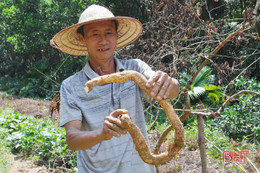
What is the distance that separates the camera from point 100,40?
168 cm

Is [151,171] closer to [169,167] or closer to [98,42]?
[98,42]

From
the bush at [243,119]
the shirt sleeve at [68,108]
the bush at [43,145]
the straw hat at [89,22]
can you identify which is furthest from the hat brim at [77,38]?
the bush at [243,119]

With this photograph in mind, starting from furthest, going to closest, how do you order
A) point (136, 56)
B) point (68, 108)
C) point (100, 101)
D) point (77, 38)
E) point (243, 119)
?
point (243, 119)
point (136, 56)
point (77, 38)
point (100, 101)
point (68, 108)

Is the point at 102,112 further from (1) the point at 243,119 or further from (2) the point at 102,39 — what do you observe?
(1) the point at 243,119

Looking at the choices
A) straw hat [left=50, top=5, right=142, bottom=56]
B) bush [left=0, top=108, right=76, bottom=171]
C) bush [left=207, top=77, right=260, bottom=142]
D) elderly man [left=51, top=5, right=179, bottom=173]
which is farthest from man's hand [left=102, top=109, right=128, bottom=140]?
bush [left=207, top=77, right=260, bottom=142]

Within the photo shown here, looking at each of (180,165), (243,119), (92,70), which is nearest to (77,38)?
(92,70)

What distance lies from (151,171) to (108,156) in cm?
36

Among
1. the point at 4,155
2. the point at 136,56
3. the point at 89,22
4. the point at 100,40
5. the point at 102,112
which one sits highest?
the point at 89,22

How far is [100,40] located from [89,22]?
14cm

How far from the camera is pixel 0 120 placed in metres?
5.52

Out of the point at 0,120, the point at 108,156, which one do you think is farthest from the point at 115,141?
the point at 0,120

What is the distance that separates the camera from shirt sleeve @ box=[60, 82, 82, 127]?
5.28ft

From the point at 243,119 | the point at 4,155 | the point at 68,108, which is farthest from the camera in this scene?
the point at 243,119

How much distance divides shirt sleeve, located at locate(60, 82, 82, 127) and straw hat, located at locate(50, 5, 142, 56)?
1.39ft
